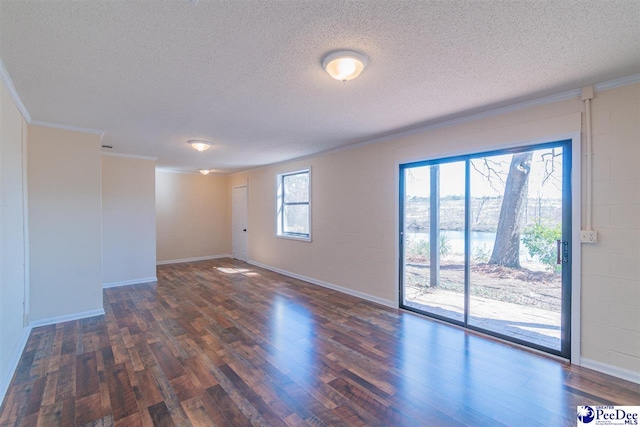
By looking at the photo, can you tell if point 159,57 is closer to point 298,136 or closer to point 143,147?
point 298,136

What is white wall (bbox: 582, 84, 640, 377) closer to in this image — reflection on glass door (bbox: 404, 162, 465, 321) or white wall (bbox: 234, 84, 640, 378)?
white wall (bbox: 234, 84, 640, 378)

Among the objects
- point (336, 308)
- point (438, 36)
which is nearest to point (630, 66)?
point (438, 36)

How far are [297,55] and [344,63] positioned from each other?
0.34 m

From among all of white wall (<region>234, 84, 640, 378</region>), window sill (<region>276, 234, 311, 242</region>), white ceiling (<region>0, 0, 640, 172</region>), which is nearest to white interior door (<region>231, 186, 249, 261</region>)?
white wall (<region>234, 84, 640, 378</region>)

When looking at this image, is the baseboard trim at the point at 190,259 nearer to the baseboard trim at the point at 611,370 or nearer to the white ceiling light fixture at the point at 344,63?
the white ceiling light fixture at the point at 344,63

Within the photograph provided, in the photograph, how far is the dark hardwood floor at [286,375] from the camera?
194 cm

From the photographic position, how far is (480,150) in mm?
3209

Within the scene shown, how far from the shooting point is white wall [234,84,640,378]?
2332mm

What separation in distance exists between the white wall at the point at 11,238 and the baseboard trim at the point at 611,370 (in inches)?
189

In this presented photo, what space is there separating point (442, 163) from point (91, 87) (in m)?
3.86

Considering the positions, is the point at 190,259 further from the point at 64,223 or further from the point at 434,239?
the point at 434,239

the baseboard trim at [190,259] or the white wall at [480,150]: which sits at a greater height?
the white wall at [480,150]

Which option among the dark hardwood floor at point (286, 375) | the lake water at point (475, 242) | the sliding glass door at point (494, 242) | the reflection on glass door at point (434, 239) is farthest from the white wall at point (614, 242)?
the reflection on glass door at point (434, 239)

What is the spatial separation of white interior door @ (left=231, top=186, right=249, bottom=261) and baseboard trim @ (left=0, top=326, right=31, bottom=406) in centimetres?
471
